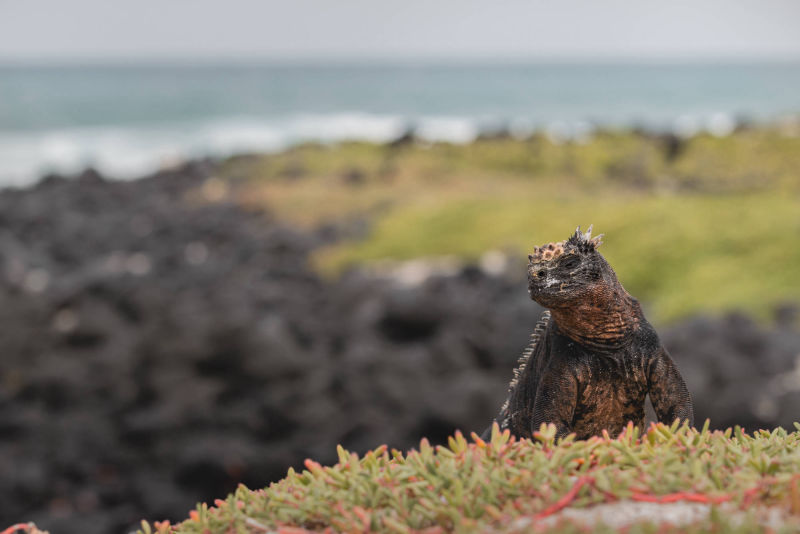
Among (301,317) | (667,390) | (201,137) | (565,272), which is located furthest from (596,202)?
(201,137)

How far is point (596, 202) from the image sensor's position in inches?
694

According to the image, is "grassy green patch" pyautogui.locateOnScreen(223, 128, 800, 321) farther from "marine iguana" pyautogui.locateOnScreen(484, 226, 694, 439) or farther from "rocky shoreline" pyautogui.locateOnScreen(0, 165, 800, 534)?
"marine iguana" pyautogui.locateOnScreen(484, 226, 694, 439)

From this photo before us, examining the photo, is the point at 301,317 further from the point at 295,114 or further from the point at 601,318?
the point at 295,114

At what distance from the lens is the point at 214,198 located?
92.5 feet

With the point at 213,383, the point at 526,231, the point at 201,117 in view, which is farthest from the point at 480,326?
the point at 201,117

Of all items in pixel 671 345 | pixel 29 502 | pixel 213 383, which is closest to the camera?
pixel 29 502

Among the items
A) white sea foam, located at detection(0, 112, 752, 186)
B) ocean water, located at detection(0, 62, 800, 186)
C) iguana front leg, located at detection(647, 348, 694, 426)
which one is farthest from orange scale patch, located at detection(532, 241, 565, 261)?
white sea foam, located at detection(0, 112, 752, 186)

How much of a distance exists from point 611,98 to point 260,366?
109838mm

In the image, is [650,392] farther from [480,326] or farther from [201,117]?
[201,117]

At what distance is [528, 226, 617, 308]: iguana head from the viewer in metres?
2.25

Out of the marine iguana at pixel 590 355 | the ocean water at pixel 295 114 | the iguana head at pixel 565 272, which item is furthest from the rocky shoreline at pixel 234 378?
the ocean water at pixel 295 114

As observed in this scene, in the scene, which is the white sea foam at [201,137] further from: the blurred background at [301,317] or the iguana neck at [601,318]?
the iguana neck at [601,318]

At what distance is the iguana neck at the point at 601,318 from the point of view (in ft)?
7.64

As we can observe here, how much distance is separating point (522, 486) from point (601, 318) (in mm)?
664
